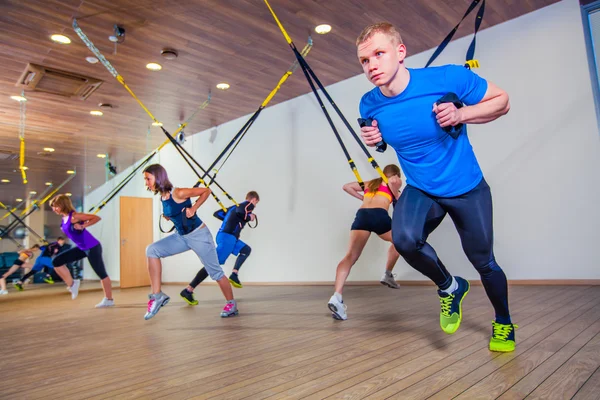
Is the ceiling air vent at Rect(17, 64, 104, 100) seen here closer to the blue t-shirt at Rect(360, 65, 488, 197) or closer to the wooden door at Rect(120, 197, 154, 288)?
the wooden door at Rect(120, 197, 154, 288)

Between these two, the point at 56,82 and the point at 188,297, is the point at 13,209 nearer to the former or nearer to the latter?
the point at 56,82

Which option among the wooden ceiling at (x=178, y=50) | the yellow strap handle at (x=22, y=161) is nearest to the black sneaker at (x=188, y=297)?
the wooden ceiling at (x=178, y=50)

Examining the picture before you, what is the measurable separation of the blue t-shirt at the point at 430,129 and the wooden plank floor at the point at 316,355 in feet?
2.57

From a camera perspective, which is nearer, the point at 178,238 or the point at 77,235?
the point at 178,238

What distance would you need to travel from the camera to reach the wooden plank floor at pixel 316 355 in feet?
5.04

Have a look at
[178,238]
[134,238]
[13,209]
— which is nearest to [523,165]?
[178,238]

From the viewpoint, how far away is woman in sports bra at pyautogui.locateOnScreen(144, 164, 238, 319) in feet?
11.6

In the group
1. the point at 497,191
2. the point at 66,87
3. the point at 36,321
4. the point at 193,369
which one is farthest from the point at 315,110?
the point at 193,369

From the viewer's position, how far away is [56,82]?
5504 mm

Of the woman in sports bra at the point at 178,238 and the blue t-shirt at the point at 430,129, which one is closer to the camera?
the blue t-shirt at the point at 430,129

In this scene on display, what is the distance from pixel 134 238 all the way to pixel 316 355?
712 centimetres

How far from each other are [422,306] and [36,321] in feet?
11.6

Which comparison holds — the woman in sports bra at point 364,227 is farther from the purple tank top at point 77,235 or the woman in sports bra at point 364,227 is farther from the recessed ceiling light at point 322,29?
the purple tank top at point 77,235

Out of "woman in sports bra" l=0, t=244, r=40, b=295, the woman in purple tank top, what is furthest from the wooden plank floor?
"woman in sports bra" l=0, t=244, r=40, b=295
